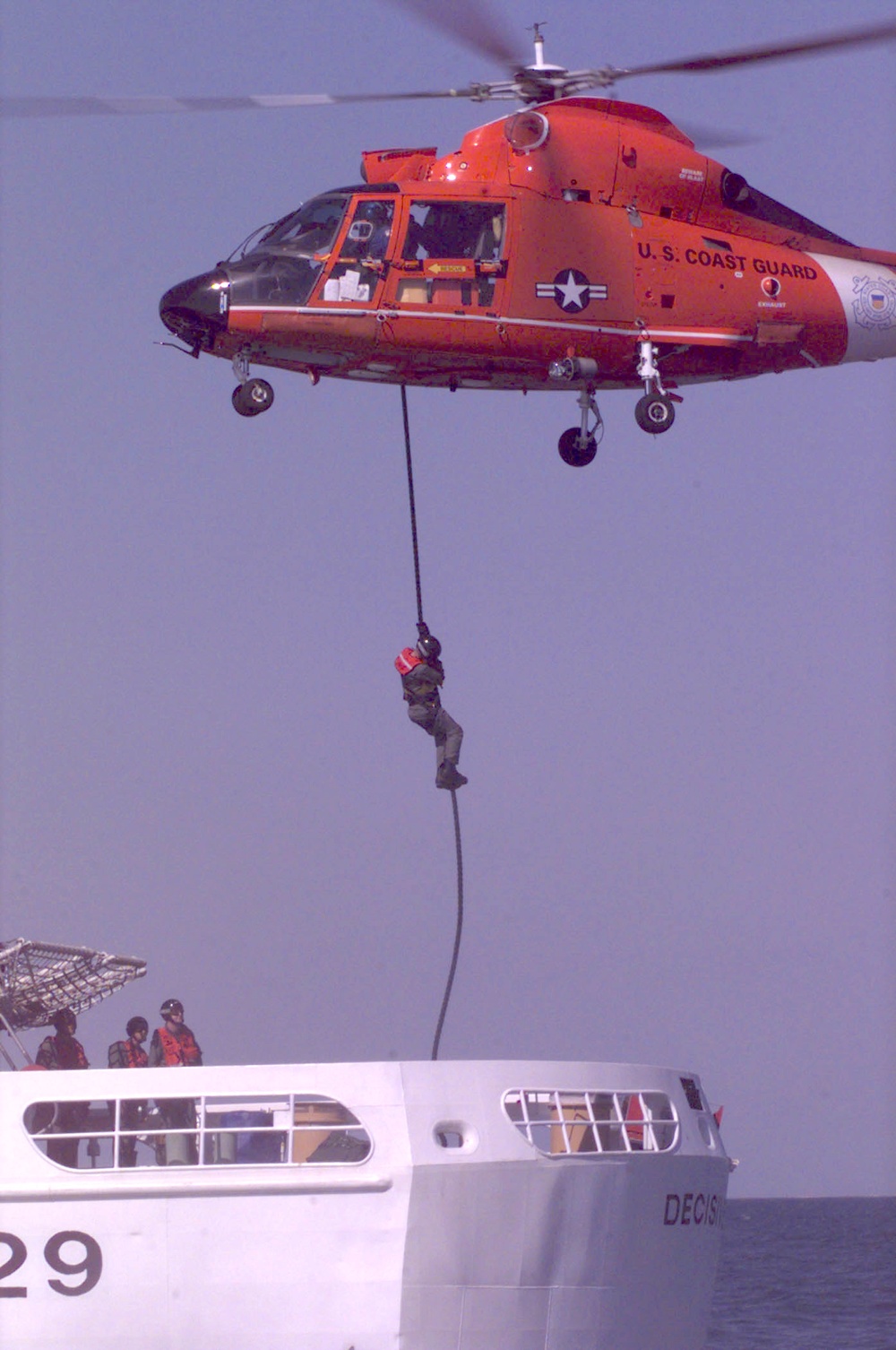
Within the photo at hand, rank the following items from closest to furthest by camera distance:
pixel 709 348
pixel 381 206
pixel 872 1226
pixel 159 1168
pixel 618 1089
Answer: pixel 159 1168 → pixel 618 1089 → pixel 381 206 → pixel 709 348 → pixel 872 1226

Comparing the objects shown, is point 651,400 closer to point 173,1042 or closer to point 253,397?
point 253,397

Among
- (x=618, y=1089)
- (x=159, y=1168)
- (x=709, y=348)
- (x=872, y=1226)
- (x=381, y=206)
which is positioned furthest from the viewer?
(x=872, y=1226)

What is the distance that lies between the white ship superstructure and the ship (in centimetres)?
2

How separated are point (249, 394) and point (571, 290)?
12.2 feet

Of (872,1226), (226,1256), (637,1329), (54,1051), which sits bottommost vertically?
(872,1226)

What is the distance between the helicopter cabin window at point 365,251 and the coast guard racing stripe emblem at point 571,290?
176cm

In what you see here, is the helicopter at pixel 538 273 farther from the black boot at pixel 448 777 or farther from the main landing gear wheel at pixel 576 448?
the black boot at pixel 448 777

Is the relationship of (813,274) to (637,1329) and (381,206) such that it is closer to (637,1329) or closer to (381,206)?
(381,206)

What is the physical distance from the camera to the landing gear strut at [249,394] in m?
23.1

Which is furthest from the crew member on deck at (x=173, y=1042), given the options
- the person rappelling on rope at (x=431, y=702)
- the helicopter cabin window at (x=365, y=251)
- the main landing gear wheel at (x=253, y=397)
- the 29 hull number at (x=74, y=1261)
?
the helicopter cabin window at (x=365, y=251)

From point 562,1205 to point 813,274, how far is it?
1181 cm

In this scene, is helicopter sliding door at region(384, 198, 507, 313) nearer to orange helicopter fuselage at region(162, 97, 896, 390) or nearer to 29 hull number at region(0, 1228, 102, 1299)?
orange helicopter fuselage at region(162, 97, 896, 390)

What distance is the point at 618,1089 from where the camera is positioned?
1950 cm

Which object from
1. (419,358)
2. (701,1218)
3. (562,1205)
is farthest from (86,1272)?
(419,358)
